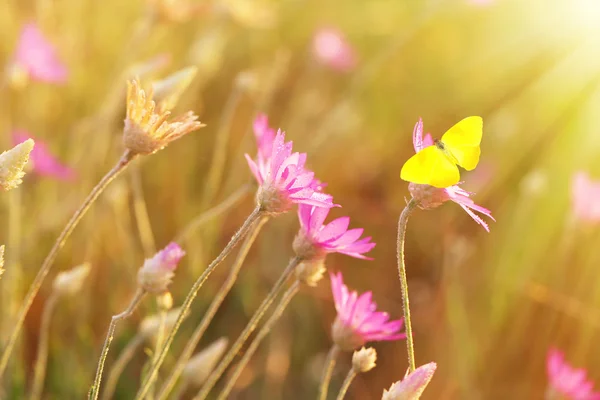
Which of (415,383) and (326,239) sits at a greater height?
(326,239)

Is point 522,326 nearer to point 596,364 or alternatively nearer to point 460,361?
point 596,364

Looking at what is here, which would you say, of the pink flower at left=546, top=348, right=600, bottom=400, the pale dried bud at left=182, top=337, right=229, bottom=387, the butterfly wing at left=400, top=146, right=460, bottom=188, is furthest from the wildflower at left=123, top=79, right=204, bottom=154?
the pink flower at left=546, top=348, right=600, bottom=400

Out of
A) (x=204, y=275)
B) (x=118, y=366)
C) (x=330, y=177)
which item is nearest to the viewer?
(x=204, y=275)

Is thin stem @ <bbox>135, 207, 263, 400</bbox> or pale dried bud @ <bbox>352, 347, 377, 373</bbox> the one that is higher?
thin stem @ <bbox>135, 207, 263, 400</bbox>

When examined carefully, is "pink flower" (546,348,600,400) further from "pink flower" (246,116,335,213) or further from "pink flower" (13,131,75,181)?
"pink flower" (13,131,75,181)

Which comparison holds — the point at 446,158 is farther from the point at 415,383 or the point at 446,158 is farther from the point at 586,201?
the point at 586,201

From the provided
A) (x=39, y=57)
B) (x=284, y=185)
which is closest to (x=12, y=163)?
(x=284, y=185)

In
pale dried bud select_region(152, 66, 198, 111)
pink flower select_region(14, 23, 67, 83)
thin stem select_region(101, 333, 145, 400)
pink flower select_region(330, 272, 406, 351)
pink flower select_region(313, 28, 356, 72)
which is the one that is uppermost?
pink flower select_region(313, 28, 356, 72)

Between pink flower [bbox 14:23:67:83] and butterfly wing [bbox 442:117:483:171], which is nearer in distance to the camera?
butterfly wing [bbox 442:117:483:171]

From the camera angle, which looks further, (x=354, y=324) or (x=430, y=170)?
(x=354, y=324)
